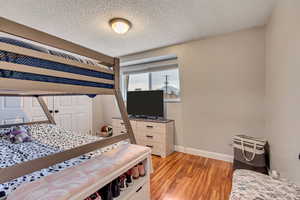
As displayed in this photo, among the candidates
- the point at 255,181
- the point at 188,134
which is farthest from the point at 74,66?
the point at 188,134

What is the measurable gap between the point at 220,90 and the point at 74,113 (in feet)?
11.6

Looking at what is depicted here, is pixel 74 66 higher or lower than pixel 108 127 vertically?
higher

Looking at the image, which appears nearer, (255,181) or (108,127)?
(255,181)

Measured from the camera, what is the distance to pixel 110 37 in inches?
99.6

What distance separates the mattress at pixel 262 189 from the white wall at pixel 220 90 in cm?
127

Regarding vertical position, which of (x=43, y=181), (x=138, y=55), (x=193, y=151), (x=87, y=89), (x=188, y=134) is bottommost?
(x=193, y=151)

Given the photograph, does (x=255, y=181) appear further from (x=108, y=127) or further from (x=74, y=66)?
(x=108, y=127)

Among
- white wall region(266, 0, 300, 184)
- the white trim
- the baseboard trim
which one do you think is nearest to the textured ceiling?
white wall region(266, 0, 300, 184)

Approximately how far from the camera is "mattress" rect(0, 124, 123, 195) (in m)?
1.08

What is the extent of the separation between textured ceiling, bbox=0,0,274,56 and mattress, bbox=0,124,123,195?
63.5 inches

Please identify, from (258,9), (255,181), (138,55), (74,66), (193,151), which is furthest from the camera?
(138,55)

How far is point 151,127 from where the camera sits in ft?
9.16

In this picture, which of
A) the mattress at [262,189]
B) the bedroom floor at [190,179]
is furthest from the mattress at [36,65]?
the bedroom floor at [190,179]

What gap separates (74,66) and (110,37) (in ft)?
6.37
